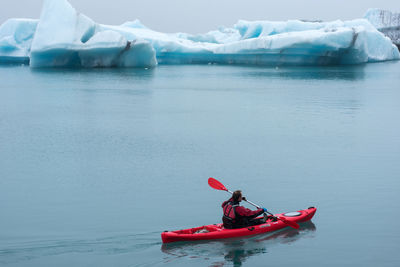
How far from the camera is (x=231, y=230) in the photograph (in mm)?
6555

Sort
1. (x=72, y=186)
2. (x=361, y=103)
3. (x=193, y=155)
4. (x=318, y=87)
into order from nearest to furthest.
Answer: (x=72, y=186)
(x=193, y=155)
(x=361, y=103)
(x=318, y=87)

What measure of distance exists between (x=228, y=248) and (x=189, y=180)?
2.95 meters

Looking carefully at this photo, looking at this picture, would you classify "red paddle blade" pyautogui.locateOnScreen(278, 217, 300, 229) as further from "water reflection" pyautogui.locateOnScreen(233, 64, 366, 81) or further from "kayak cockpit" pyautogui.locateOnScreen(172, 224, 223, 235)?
"water reflection" pyautogui.locateOnScreen(233, 64, 366, 81)

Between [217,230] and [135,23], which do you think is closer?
[217,230]

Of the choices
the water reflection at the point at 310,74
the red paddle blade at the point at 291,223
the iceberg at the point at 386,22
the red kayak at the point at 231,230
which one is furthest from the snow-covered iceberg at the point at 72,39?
the iceberg at the point at 386,22

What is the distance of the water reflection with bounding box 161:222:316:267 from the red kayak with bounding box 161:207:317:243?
0.21 ft

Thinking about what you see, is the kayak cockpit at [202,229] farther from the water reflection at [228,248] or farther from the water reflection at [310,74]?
the water reflection at [310,74]

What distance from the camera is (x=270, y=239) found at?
672cm

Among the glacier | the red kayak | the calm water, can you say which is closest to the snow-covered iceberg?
the glacier

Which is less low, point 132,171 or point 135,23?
point 135,23

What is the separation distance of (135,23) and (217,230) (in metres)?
50.6

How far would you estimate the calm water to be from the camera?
625cm

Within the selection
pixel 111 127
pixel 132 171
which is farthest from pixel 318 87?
pixel 132 171

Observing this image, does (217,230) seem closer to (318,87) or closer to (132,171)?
(132,171)
